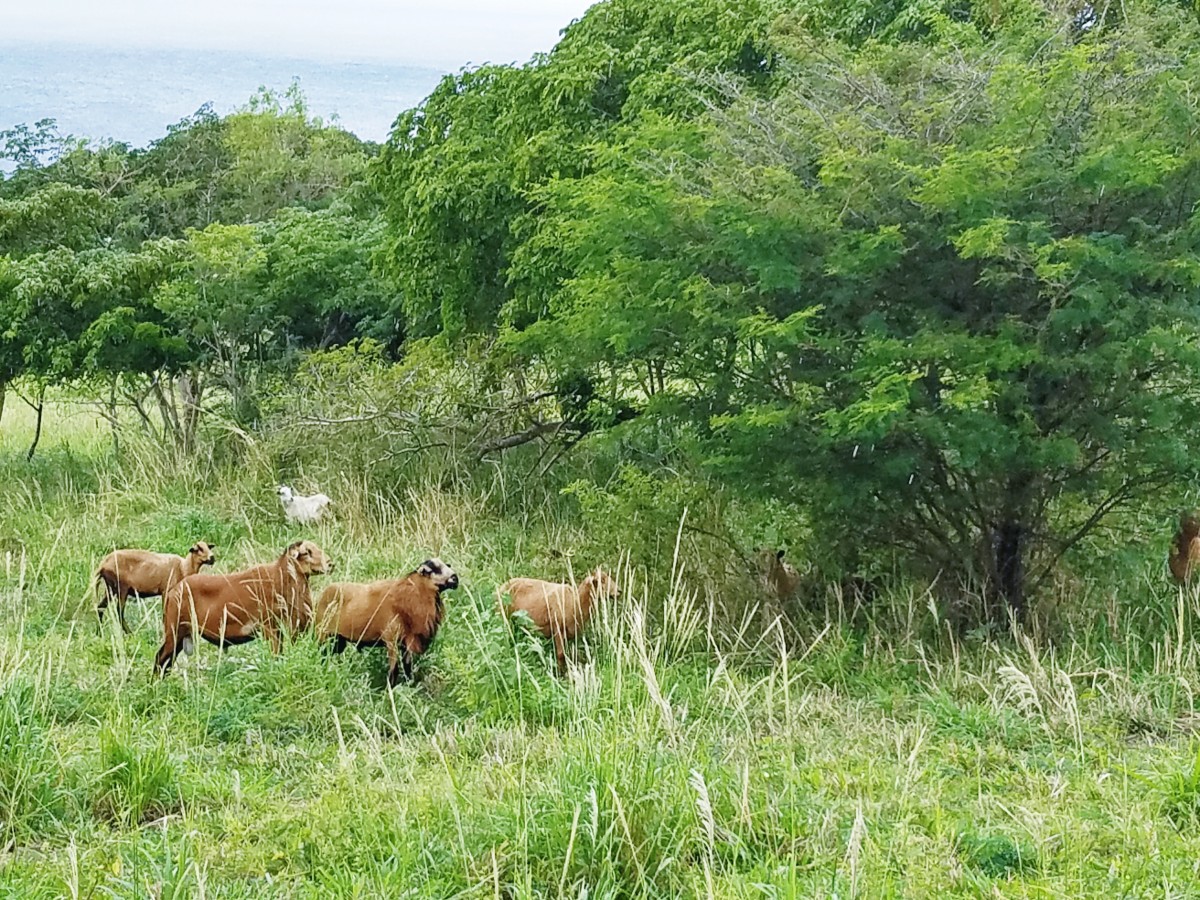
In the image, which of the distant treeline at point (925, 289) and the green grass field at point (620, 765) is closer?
the green grass field at point (620, 765)

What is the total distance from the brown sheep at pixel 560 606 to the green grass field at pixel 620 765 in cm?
12

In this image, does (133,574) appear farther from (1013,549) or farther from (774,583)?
(1013,549)

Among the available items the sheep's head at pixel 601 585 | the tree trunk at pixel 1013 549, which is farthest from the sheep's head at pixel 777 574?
the sheep's head at pixel 601 585

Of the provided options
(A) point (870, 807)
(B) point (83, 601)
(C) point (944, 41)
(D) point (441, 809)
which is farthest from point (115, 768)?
(C) point (944, 41)

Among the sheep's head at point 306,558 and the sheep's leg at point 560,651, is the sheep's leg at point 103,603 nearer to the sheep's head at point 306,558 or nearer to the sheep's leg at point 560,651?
the sheep's head at point 306,558

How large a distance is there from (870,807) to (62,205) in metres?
11.7

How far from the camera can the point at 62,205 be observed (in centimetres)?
1289

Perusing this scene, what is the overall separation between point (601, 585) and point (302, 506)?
4.27 metres

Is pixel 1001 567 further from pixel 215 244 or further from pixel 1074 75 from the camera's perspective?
pixel 215 244

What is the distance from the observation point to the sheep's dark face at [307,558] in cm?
552

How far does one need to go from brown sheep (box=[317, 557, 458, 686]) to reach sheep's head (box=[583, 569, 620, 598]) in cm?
59

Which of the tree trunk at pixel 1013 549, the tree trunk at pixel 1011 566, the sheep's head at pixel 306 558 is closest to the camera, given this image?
the sheep's head at pixel 306 558

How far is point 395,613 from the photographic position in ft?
17.3

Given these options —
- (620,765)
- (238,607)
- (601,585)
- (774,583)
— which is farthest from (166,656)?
(774,583)
